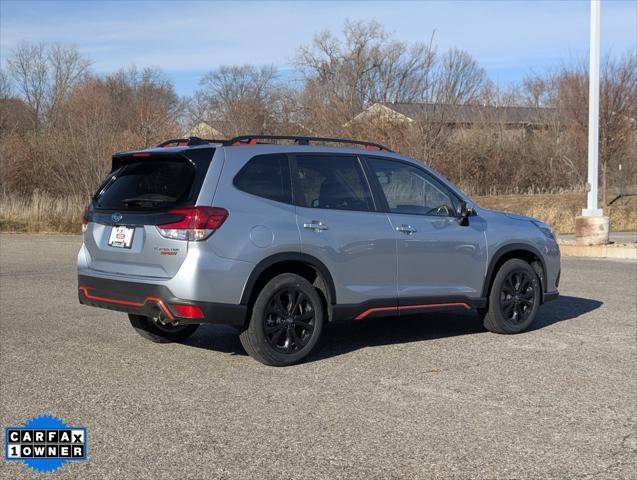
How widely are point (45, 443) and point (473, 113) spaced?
3182 centimetres

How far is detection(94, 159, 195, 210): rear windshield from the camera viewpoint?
6.62 meters

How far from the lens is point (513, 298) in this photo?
852 centimetres

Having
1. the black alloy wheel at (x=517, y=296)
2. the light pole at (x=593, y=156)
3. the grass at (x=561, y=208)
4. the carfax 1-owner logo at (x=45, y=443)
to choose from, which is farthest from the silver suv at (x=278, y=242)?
the grass at (x=561, y=208)

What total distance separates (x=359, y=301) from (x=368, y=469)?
9.42 ft

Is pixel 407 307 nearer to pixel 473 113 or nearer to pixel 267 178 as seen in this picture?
pixel 267 178

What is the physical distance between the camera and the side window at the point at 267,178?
677 centimetres

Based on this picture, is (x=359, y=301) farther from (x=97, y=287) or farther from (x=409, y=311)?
(x=97, y=287)

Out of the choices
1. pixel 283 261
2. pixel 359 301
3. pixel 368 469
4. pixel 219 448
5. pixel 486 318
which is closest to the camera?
pixel 368 469

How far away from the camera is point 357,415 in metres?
5.50

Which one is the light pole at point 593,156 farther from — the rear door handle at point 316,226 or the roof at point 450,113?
→ the rear door handle at point 316,226

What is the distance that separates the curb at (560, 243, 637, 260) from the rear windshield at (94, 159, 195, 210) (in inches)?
528

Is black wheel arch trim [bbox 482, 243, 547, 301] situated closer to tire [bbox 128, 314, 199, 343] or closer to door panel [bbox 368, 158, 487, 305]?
door panel [bbox 368, 158, 487, 305]

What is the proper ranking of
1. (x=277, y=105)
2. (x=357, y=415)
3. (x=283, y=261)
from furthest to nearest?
(x=277, y=105), (x=283, y=261), (x=357, y=415)

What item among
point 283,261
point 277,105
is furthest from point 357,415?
point 277,105
